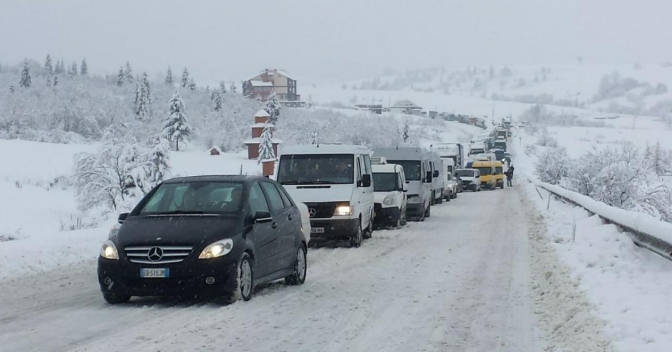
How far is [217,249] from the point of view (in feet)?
28.2

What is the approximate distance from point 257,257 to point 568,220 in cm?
1244

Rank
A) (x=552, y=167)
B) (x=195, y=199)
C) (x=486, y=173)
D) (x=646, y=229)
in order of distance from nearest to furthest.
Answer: (x=646, y=229), (x=195, y=199), (x=486, y=173), (x=552, y=167)

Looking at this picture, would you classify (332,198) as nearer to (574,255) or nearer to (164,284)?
(574,255)

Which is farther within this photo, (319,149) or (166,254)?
(319,149)

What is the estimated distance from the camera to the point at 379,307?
8.97 meters

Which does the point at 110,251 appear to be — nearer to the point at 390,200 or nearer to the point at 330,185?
the point at 330,185

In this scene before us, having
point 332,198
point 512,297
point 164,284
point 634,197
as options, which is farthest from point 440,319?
Result: point 634,197

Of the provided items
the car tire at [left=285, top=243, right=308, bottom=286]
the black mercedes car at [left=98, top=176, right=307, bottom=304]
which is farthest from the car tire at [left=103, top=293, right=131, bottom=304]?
the car tire at [left=285, top=243, right=308, bottom=286]

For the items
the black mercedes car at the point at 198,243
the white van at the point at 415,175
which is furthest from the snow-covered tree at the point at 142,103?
the black mercedes car at the point at 198,243

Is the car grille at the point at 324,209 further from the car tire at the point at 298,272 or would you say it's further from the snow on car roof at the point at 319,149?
the car tire at the point at 298,272

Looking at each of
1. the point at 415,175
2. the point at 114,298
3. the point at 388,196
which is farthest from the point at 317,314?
the point at 415,175

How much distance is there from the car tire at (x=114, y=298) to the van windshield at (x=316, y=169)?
8.16 m

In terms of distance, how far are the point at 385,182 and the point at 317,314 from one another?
541 inches

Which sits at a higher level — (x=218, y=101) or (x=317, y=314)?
(x=218, y=101)
